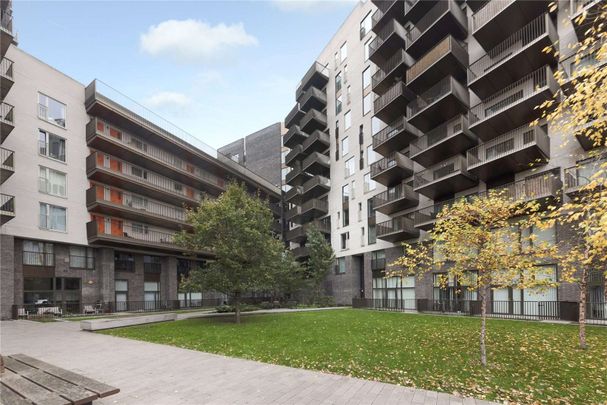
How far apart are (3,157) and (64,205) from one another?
5.99 metres

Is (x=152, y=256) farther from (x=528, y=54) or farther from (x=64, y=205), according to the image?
(x=528, y=54)

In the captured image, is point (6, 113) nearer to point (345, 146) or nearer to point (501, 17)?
point (345, 146)

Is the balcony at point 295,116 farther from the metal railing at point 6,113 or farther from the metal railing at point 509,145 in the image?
the metal railing at point 6,113

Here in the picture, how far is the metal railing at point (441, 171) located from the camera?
25.3 m

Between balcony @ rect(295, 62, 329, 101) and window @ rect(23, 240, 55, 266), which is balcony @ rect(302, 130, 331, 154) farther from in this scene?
window @ rect(23, 240, 55, 266)

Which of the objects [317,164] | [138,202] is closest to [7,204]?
[138,202]

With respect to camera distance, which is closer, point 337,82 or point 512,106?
point 512,106

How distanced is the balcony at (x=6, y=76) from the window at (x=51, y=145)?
13.4 ft

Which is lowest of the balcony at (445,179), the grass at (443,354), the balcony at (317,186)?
the grass at (443,354)

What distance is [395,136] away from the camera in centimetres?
3111

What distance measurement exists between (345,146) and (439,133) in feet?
49.9

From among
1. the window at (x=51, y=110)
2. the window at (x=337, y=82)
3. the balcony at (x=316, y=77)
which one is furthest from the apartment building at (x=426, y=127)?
the window at (x=51, y=110)

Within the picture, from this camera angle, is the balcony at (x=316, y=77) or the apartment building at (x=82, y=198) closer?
the apartment building at (x=82, y=198)

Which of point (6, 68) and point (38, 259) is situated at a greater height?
point (6, 68)
